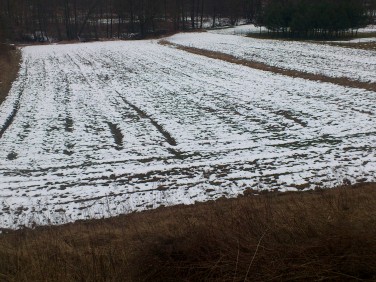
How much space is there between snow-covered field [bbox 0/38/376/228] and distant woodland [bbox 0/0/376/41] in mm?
41044

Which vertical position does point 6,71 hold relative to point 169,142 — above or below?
above

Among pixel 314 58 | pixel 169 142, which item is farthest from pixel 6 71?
pixel 314 58

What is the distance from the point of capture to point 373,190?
9.48 meters

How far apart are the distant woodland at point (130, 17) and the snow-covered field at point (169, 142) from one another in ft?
135

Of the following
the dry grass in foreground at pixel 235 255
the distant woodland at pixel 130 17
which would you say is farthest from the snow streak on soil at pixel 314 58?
the dry grass in foreground at pixel 235 255

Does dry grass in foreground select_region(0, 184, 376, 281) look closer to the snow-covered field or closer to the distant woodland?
the snow-covered field

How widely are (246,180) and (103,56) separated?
120 feet

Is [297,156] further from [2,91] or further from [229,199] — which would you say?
[2,91]

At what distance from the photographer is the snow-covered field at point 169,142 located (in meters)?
10.4

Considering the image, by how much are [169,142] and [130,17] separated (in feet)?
227

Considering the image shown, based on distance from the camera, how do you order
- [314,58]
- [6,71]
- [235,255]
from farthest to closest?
[314,58] → [6,71] → [235,255]

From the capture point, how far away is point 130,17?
7781 centimetres

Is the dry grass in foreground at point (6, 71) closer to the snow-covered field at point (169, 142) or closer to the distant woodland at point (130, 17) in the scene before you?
the snow-covered field at point (169, 142)

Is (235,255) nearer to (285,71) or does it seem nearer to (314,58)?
(285,71)
